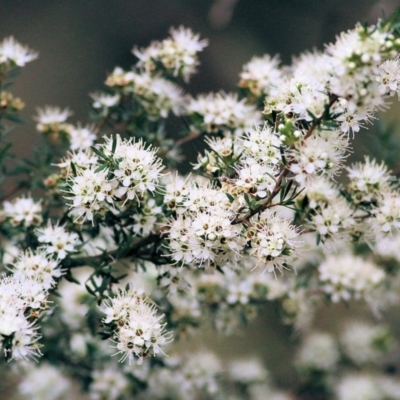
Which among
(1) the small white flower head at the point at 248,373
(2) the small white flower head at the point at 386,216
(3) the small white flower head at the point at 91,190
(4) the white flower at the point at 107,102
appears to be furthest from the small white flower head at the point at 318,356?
(3) the small white flower head at the point at 91,190

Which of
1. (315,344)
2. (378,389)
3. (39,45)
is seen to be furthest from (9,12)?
(378,389)

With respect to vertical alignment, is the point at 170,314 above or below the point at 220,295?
below

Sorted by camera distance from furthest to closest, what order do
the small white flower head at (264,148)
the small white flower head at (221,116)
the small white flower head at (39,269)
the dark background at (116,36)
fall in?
the dark background at (116,36), the small white flower head at (221,116), the small white flower head at (39,269), the small white flower head at (264,148)

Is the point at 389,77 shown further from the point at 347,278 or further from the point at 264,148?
the point at 347,278

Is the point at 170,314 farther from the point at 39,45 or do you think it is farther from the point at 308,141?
the point at 39,45

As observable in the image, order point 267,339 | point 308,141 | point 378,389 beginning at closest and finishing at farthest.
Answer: point 308,141
point 378,389
point 267,339

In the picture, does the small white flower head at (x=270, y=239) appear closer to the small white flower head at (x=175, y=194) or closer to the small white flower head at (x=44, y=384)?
the small white flower head at (x=175, y=194)
